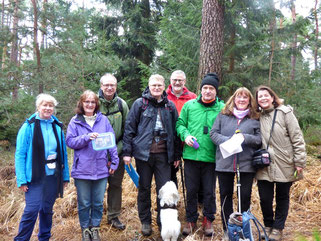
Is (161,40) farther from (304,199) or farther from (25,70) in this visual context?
(304,199)

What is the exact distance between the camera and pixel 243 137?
11.0 ft

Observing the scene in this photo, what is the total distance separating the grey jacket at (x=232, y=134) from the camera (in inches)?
135

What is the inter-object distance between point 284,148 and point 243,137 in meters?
0.61

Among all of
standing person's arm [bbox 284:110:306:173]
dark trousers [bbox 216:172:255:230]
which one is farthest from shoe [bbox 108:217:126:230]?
standing person's arm [bbox 284:110:306:173]

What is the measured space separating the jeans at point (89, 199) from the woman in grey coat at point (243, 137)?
1695 millimetres

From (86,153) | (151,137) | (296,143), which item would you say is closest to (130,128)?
(151,137)

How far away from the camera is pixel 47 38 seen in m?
8.98

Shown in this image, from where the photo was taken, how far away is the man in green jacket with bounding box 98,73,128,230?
3973mm

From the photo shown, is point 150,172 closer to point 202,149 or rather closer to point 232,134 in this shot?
point 202,149

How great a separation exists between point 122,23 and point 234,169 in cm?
1166

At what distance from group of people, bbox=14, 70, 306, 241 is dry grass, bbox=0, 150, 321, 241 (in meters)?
0.43

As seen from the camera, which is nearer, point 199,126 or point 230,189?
point 230,189

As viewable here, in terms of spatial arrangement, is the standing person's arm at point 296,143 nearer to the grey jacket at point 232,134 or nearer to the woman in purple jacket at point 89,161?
the grey jacket at point 232,134

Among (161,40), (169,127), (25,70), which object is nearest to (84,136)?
(169,127)
